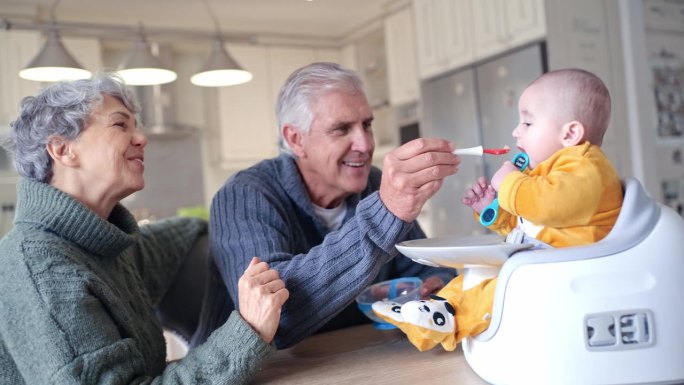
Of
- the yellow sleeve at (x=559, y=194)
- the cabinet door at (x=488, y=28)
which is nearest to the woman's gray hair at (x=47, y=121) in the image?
the yellow sleeve at (x=559, y=194)

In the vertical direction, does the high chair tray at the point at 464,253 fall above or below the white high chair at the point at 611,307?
above

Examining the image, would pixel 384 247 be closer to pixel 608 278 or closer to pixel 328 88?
pixel 608 278

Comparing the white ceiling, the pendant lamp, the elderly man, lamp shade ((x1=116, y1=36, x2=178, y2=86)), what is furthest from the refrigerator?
the elderly man

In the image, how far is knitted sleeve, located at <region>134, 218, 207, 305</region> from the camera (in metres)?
1.40

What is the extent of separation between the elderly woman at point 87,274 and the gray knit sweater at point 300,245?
0.29 ft

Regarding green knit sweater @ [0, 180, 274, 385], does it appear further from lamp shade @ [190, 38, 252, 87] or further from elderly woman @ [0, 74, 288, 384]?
lamp shade @ [190, 38, 252, 87]

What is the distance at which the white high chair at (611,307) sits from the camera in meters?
0.70

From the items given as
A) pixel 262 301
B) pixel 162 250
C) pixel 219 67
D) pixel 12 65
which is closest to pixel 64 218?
pixel 262 301

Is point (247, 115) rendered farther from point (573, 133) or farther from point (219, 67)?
point (573, 133)

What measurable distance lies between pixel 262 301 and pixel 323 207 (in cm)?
58

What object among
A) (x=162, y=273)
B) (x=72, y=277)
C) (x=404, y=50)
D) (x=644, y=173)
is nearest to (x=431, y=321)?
(x=72, y=277)

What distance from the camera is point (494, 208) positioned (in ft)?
2.90

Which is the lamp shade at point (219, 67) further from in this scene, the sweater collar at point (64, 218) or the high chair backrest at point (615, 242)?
the high chair backrest at point (615, 242)

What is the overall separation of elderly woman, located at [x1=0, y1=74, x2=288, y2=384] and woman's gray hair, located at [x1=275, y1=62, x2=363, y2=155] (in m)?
0.36
